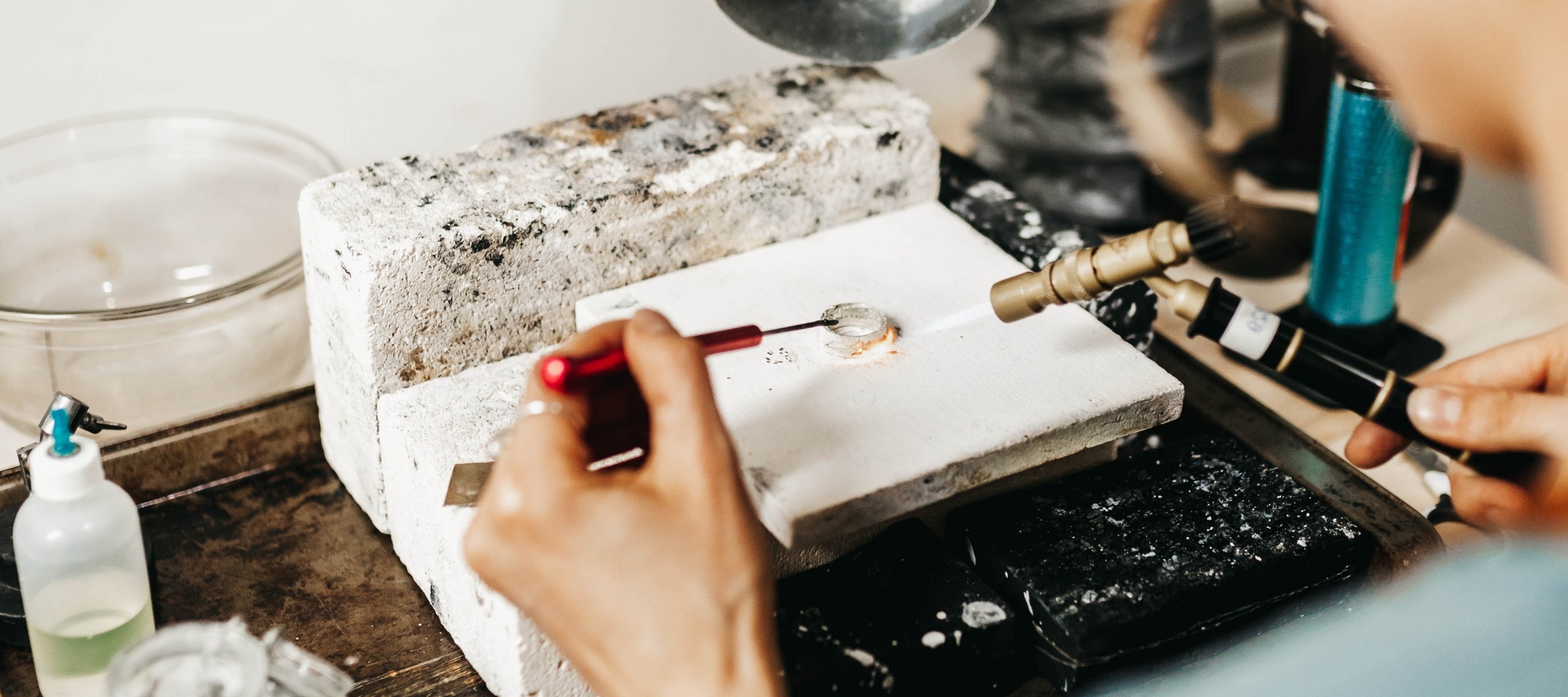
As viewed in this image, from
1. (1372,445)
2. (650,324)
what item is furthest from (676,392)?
(1372,445)

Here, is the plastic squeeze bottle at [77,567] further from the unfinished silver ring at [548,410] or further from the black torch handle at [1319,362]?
the black torch handle at [1319,362]

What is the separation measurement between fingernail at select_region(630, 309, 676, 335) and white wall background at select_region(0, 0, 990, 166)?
0.78 meters

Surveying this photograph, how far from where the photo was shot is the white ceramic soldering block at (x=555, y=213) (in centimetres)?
95

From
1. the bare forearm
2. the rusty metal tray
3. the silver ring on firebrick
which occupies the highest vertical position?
the bare forearm

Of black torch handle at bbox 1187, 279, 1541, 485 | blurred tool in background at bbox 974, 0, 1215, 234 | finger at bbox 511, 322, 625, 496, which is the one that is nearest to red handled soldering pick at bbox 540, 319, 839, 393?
finger at bbox 511, 322, 625, 496

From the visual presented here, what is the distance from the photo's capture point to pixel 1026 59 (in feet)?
4.43

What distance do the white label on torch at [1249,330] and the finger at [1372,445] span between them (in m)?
0.19

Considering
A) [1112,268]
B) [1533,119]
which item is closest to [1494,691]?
[1533,119]

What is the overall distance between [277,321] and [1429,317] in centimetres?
120

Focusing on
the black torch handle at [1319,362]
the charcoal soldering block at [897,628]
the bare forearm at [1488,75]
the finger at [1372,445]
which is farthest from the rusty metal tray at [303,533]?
the bare forearm at [1488,75]

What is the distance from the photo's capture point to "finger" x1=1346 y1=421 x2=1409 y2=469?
99 cm

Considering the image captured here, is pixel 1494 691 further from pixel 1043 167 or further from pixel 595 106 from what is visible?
pixel 595 106

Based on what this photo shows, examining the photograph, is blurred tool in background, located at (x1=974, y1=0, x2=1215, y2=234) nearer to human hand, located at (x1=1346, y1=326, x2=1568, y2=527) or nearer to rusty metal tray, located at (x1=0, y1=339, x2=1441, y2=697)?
rusty metal tray, located at (x1=0, y1=339, x2=1441, y2=697)

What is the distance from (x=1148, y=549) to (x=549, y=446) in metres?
0.46
